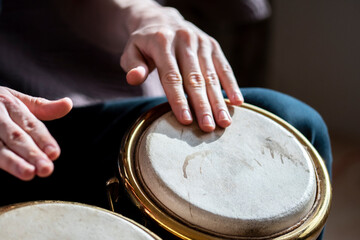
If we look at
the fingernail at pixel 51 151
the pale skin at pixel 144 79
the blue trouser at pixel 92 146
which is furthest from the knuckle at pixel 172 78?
the fingernail at pixel 51 151

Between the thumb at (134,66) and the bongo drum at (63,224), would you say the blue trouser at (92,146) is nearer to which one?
the thumb at (134,66)

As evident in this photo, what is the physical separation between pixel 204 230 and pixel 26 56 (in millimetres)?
649

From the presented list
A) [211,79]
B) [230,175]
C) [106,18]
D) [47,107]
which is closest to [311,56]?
[106,18]

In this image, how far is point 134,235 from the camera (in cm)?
42

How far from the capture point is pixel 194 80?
2.05 feet

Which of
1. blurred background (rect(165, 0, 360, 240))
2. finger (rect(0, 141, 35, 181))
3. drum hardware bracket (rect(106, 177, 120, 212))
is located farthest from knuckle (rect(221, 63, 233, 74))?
blurred background (rect(165, 0, 360, 240))

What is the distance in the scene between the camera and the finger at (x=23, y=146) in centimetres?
41

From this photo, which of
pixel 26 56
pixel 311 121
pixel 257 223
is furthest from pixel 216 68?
pixel 26 56

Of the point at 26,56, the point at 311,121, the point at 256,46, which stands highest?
the point at 311,121

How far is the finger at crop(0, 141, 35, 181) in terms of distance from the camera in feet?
1.32

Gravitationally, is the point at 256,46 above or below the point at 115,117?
below

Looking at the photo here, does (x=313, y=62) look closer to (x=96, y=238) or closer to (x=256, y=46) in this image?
(x=256, y=46)

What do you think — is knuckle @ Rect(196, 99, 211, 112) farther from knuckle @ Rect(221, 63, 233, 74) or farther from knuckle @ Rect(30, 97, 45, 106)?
knuckle @ Rect(30, 97, 45, 106)

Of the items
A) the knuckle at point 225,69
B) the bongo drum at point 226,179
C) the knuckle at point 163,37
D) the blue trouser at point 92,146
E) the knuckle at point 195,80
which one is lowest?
the blue trouser at point 92,146
